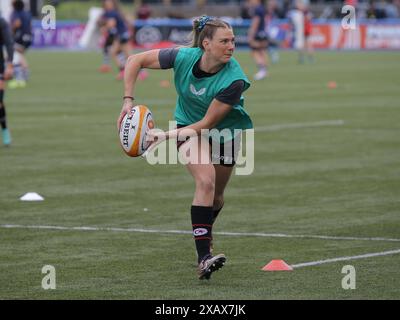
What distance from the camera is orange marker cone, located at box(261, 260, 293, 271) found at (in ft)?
31.1

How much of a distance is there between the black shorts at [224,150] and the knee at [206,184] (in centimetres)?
42

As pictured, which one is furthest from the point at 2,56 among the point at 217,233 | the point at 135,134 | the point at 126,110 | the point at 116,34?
the point at 116,34

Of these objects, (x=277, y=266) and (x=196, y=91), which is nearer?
(x=196, y=91)

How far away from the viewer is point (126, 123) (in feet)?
30.2

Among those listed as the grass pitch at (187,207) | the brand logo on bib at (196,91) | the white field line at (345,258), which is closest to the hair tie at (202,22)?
the brand logo on bib at (196,91)

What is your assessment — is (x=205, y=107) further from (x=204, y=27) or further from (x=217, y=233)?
(x=217, y=233)

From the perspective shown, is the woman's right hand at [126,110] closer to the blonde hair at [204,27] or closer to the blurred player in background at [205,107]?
the blurred player in background at [205,107]

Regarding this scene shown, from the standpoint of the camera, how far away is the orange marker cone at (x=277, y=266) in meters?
9.48

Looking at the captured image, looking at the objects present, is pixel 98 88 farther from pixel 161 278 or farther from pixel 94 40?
pixel 94 40

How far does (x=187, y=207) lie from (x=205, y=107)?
364 cm

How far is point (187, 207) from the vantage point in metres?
12.9

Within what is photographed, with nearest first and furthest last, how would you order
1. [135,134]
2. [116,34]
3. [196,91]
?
[135,134] → [196,91] → [116,34]

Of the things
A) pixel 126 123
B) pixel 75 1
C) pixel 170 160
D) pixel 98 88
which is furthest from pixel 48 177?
pixel 75 1
